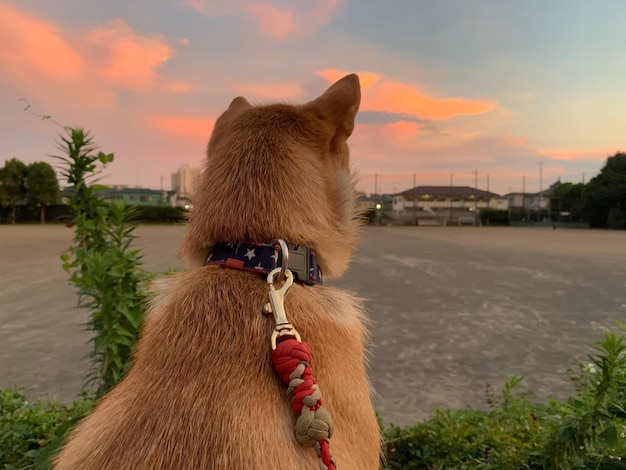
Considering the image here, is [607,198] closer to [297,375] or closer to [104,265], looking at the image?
[104,265]

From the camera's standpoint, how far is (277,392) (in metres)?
1.28

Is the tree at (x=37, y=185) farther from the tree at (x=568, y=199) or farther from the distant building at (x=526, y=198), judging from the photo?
the distant building at (x=526, y=198)

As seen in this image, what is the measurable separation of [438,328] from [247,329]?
6671 mm

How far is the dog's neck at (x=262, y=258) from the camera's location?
59.7 inches

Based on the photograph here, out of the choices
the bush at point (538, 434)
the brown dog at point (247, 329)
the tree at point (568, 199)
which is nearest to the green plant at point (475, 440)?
the bush at point (538, 434)

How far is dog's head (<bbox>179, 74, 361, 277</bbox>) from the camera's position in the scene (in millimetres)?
1647

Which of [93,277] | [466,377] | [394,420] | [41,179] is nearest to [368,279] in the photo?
[466,377]

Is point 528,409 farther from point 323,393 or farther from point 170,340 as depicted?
point 170,340

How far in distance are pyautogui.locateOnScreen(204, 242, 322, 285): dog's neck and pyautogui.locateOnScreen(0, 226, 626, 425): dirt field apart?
30.3 inches

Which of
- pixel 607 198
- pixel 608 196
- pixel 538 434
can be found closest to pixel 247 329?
pixel 538 434

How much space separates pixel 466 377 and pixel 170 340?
4.69m

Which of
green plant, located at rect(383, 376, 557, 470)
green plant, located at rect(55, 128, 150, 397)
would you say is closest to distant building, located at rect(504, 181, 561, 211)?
green plant, located at rect(383, 376, 557, 470)

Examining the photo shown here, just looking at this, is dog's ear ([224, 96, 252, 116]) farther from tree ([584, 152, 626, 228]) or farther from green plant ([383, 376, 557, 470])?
tree ([584, 152, 626, 228])

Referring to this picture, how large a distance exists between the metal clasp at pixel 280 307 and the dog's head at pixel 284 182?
17 cm
